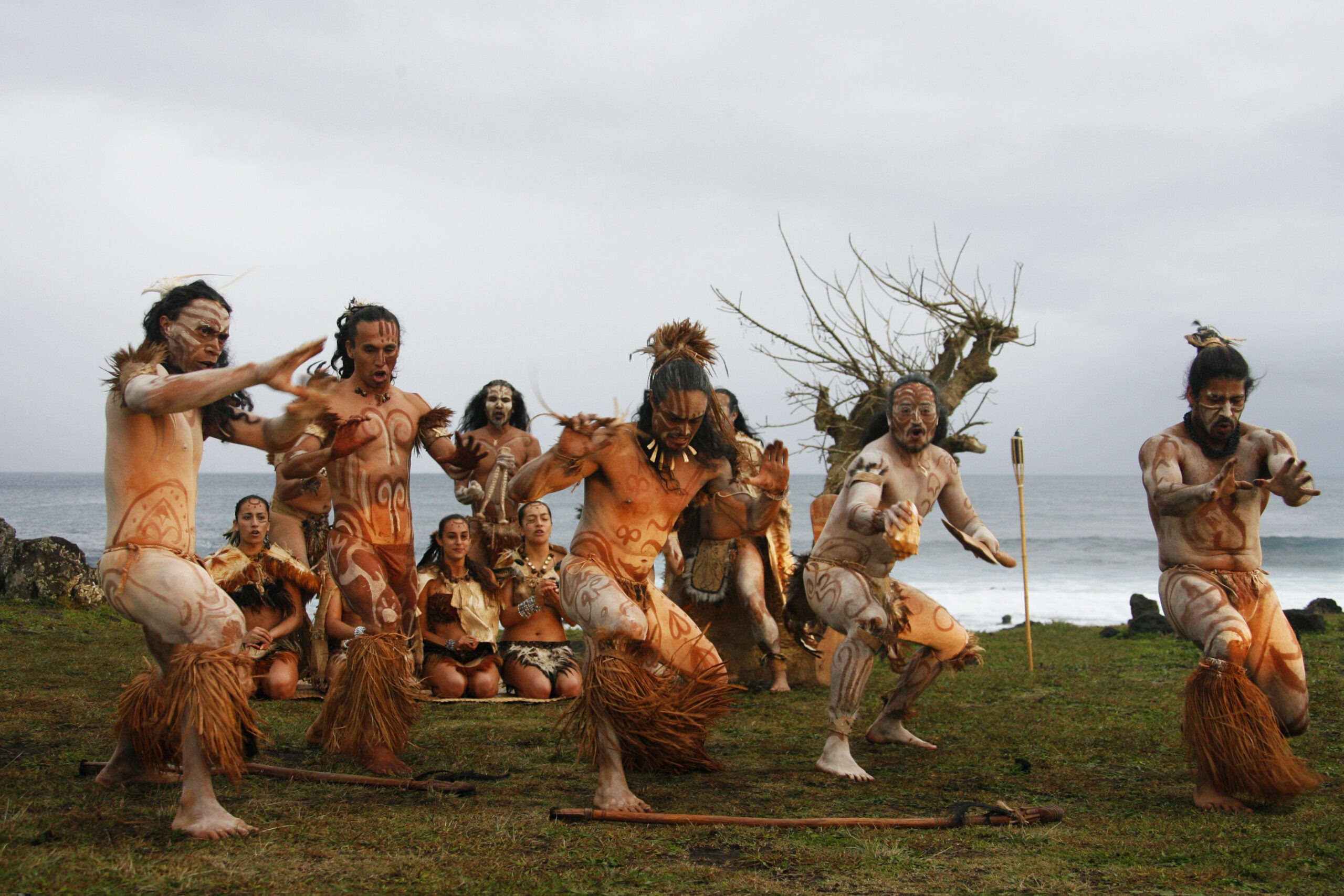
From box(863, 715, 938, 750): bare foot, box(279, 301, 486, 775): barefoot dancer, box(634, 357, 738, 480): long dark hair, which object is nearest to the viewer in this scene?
box(634, 357, 738, 480): long dark hair

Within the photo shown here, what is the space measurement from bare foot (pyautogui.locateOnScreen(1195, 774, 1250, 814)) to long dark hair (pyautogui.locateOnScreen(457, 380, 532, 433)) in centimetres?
513

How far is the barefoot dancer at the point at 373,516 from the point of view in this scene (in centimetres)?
489

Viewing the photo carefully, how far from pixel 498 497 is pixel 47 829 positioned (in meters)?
4.24

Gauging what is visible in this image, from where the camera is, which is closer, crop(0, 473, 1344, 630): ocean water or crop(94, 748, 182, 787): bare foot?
crop(94, 748, 182, 787): bare foot

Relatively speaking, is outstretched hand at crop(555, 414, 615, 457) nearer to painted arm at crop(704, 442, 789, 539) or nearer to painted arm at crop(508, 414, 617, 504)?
painted arm at crop(508, 414, 617, 504)

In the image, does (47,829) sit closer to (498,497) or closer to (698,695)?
(698,695)

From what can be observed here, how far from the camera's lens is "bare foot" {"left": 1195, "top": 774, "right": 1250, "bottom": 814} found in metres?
4.33

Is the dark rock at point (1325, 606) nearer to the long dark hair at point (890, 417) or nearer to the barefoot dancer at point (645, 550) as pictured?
the long dark hair at point (890, 417)

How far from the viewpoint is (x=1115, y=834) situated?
398 cm

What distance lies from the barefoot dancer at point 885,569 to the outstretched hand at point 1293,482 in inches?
44.6

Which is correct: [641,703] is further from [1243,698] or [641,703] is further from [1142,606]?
[1142,606]

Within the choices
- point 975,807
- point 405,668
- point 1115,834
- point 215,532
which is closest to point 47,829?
point 405,668

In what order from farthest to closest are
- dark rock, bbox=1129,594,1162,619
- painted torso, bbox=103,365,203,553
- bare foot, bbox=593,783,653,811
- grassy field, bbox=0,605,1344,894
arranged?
dark rock, bbox=1129,594,1162,619 → bare foot, bbox=593,783,653,811 → painted torso, bbox=103,365,203,553 → grassy field, bbox=0,605,1344,894

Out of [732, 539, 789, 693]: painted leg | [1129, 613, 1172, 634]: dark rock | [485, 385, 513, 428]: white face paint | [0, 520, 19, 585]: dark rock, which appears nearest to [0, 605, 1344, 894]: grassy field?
[732, 539, 789, 693]: painted leg
